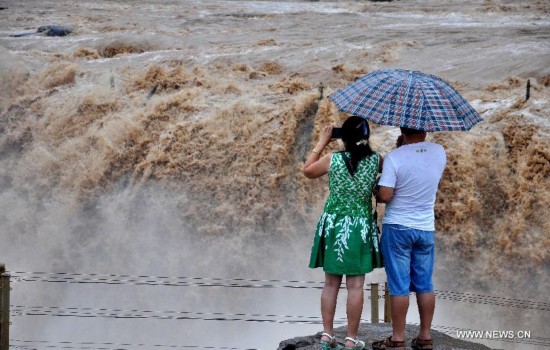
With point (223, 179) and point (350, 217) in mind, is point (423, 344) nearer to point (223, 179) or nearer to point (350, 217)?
point (350, 217)

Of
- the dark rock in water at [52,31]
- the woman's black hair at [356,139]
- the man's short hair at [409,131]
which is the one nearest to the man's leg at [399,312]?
the woman's black hair at [356,139]

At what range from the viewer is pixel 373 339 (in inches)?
209

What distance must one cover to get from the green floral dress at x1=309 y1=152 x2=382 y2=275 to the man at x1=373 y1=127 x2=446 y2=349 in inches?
3.6

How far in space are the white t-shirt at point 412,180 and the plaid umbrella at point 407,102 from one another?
0.46 ft

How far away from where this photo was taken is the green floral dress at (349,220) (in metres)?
4.67

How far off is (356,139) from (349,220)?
44 centimetres

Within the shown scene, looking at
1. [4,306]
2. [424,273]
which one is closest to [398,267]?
[424,273]

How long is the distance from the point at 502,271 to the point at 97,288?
6643 mm

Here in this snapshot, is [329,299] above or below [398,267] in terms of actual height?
below

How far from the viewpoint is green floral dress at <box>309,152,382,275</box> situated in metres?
4.67

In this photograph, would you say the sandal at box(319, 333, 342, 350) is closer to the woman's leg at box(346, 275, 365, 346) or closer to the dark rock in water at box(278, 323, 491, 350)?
the woman's leg at box(346, 275, 365, 346)

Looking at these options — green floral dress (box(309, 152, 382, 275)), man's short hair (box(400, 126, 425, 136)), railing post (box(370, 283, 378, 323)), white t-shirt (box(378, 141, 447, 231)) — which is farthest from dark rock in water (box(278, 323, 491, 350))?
railing post (box(370, 283, 378, 323))

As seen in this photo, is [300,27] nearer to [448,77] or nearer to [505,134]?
[448,77]

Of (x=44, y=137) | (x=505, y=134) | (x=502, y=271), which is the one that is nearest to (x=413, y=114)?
(x=502, y=271)
